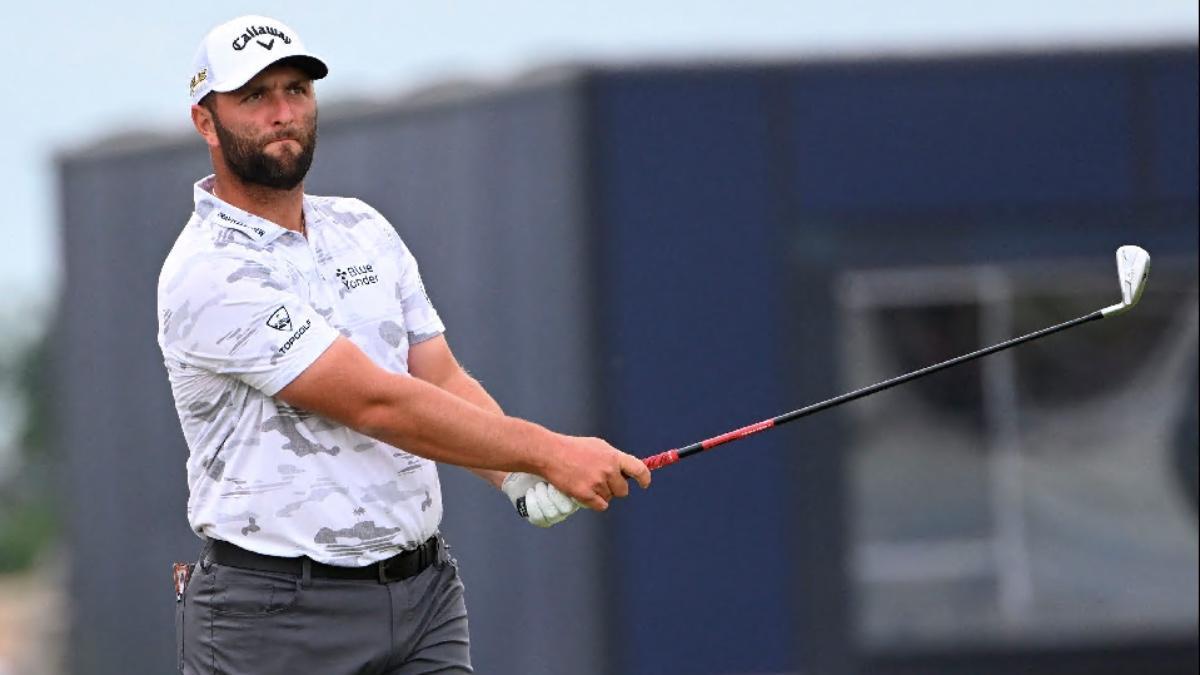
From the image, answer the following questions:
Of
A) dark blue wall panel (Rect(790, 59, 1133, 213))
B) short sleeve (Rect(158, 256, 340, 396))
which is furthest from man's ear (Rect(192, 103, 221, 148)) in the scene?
dark blue wall panel (Rect(790, 59, 1133, 213))

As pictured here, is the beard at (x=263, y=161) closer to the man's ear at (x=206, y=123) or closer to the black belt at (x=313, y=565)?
the man's ear at (x=206, y=123)

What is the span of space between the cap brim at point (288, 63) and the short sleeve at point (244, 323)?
36 centimetres

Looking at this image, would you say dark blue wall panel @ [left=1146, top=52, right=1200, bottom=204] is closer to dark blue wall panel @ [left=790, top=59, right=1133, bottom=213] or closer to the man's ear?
dark blue wall panel @ [left=790, top=59, right=1133, bottom=213]

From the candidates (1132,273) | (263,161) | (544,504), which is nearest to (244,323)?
(263,161)

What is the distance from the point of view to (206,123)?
15.7 ft

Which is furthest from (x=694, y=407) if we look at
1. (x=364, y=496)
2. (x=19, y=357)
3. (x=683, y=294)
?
(x=19, y=357)

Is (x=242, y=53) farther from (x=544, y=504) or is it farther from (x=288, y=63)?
(x=544, y=504)

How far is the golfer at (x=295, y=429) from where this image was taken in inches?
178

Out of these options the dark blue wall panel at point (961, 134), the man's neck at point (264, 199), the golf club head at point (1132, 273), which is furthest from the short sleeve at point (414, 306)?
the dark blue wall panel at point (961, 134)

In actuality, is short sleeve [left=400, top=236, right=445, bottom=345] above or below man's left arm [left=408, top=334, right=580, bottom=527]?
above

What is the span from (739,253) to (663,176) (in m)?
0.48

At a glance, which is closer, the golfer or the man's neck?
the golfer

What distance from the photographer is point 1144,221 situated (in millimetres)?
10078

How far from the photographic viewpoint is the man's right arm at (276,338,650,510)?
14.7 feet
